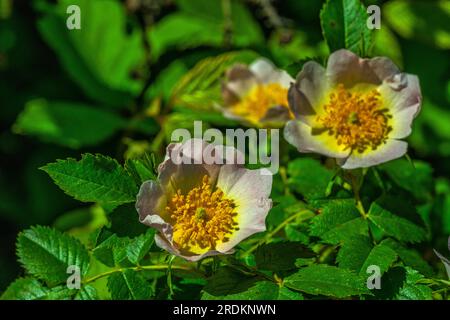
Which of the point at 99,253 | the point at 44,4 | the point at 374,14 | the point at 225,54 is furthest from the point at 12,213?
the point at 374,14

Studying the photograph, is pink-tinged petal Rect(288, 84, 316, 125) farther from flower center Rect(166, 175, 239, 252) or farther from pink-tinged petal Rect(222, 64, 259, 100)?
pink-tinged petal Rect(222, 64, 259, 100)

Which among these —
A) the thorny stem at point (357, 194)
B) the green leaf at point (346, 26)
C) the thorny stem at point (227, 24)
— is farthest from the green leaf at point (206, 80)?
the thorny stem at point (357, 194)

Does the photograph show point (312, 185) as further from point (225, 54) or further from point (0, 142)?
point (0, 142)

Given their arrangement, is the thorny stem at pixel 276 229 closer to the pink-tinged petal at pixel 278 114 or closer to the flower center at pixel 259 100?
the pink-tinged petal at pixel 278 114

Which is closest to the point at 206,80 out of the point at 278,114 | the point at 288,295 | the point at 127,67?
the point at 127,67

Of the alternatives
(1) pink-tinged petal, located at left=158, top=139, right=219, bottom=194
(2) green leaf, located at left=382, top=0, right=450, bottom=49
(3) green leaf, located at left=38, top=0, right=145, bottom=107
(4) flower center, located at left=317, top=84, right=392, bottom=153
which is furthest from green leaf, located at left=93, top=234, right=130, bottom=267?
(2) green leaf, located at left=382, top=0, right=450, bottom=49

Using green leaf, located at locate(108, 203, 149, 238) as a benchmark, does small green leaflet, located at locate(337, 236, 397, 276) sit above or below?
below
